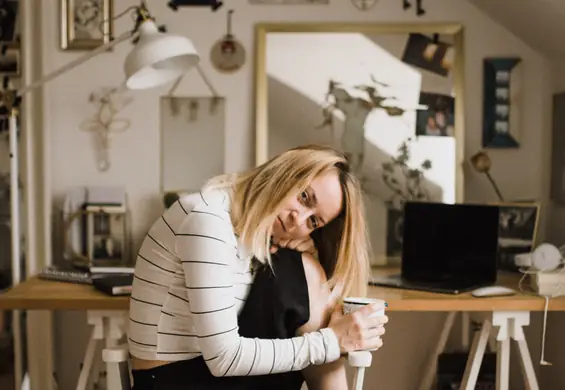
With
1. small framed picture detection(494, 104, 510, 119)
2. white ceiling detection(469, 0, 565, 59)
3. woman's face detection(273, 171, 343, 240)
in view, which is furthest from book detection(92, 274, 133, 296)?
white ceiling detection(469, 0, 565, 59)

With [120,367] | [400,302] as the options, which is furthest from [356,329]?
[120,367]

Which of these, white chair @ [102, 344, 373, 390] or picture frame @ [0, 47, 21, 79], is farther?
picture frame @ [0, 47, 21, 79]

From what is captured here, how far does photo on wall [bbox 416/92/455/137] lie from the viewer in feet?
8.81

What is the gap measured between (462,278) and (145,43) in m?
1.20

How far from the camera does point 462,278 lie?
2.39m

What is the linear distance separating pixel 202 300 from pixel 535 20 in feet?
5.29

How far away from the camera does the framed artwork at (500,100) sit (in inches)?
106

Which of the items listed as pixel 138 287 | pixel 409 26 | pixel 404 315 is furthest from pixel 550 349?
pixel 138 287

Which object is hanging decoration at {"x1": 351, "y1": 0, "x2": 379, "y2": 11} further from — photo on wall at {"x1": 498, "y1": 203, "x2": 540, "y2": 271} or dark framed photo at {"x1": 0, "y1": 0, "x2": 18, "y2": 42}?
dark framed photo at {"x1": 0, "y1": 0, "x2": 18, "y2": 42}

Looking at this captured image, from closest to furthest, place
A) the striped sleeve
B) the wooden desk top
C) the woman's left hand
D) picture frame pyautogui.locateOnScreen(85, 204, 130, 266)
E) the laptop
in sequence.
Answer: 1. the striped sleeve
2. the woman's left hand
3. the wooden desk top
4. the laptop
5. picture frame pyautogui.locateOnScreen(85, 204, 130, 266)

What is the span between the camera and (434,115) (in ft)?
8.82

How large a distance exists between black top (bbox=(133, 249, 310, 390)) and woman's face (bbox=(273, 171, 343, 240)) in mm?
99

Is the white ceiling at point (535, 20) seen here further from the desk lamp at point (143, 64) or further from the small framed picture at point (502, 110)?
the desk lamp at point (143, 64)

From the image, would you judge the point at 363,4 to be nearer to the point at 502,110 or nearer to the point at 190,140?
the point at 502,110
